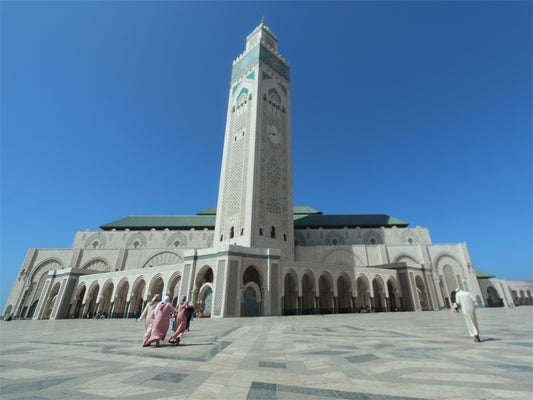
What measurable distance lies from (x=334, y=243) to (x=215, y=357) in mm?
30849

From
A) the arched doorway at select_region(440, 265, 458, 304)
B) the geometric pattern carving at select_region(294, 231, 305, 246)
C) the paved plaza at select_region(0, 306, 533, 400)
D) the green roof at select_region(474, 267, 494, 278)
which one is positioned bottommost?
the paved plaza at select_region(0, 306, 533, 400)

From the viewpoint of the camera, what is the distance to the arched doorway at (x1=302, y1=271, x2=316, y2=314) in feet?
69.3

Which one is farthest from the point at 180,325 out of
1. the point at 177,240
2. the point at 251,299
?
the point at 177,240

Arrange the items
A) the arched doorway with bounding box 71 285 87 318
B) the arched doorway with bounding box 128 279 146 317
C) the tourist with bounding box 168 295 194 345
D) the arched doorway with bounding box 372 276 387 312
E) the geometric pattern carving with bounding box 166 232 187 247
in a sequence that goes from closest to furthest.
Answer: the tourist with bounding box 168 295 194 345, the arched doorway with bounding box 128 279 146 317, the arched doorway with bounding box 372 276 387 312, the arched doorway with bounding box 71 285 87 318, the geometric pattern carving with bounding box 166 232 187 247

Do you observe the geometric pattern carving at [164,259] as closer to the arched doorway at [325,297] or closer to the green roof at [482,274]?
the arched doorway at [325,297]

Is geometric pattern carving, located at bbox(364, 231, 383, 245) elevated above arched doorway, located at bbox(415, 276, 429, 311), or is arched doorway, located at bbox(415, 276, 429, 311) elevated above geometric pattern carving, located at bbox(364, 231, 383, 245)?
geometric pattern carving, located at bbox(364, 231, 383, 245)

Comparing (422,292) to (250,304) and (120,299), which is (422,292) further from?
(120,299)

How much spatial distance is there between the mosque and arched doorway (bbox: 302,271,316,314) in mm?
100

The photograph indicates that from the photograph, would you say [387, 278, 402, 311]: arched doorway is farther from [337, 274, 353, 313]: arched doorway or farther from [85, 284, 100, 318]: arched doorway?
[85, 284, 100, 318]: arched doorway

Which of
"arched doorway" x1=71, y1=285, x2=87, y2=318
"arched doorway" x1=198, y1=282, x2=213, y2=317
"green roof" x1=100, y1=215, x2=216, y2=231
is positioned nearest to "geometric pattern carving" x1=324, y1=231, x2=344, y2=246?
"green roof" x1=100, y1=215, x2=216, y2=231

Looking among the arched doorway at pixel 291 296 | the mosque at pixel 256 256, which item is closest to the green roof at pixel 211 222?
the mosque at pixel 256 256

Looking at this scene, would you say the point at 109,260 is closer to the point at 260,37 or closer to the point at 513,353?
the point at 260,37

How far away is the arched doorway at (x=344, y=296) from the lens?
922 inches

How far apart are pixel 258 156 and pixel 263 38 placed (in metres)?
16.5
